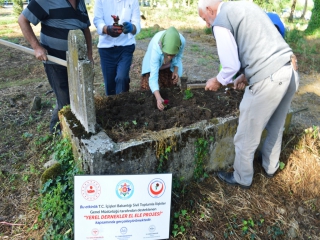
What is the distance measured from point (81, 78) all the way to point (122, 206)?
1143 mm

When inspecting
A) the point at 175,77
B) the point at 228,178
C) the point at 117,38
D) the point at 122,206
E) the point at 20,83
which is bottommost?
the point at 20,83

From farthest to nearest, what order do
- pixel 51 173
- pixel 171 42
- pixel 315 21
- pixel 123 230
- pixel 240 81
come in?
pixel 315 21
pixel 171 42
pixel 240 81
pixel 51 173
pixel 123 230

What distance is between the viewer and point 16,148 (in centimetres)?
388

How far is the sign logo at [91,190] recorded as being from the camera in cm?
227

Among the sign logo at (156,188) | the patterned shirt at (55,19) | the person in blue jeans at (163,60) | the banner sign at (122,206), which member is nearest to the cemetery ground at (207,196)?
the banner sign at (122,206)

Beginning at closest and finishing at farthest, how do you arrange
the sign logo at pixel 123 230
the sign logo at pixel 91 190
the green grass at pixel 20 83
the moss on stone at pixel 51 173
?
the sign logo at pixel 91 190 < the sign logo at pixel 123 230 < the moss on stone at pixel 51 173 < the green grass at pixel 20 83

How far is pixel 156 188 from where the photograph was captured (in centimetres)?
241

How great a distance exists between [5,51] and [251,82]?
860cm

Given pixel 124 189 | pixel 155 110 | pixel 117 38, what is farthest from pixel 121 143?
pixel 117 38

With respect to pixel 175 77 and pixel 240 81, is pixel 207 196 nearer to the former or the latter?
pixel 240 81

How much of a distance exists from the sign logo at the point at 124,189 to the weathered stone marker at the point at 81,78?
0.65 m

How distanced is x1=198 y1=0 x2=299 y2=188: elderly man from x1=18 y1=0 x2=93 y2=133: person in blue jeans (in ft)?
5.20

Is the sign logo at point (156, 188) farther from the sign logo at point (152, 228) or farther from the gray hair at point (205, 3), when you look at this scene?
the gray hair at point (205, 3)

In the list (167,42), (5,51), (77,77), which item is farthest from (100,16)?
(5,51)
